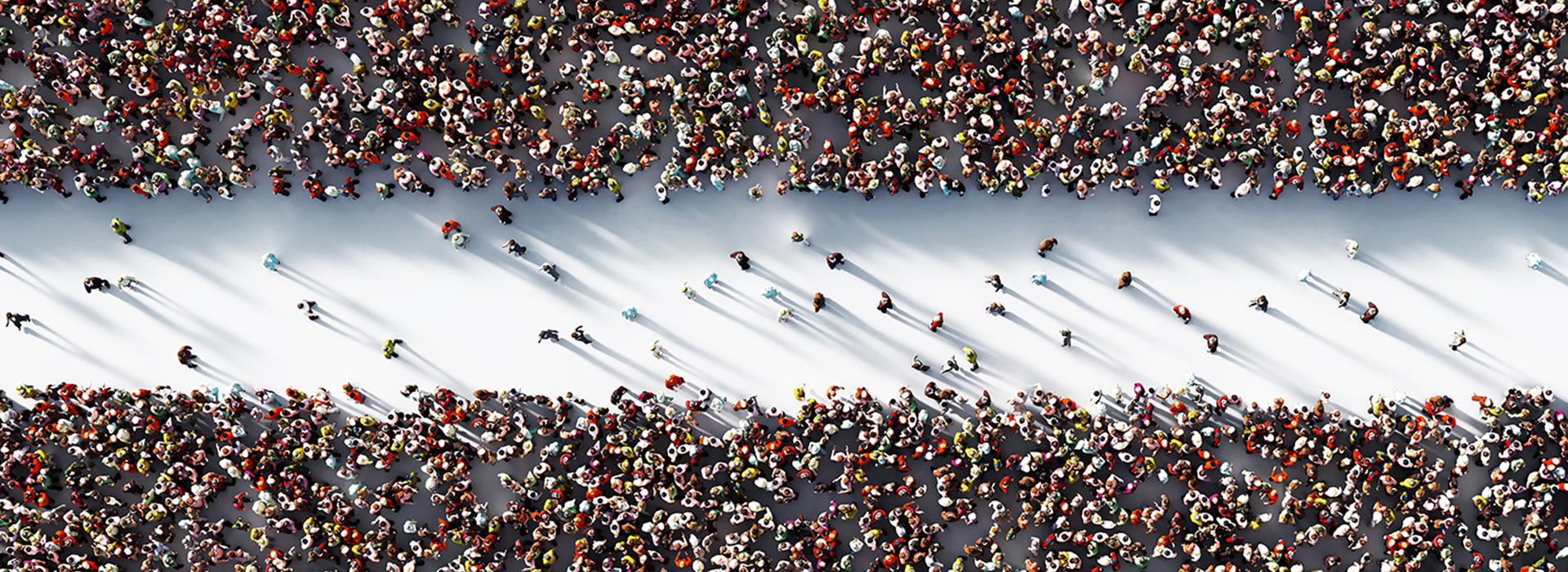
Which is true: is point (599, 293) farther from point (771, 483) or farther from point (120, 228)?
point (120, 228)

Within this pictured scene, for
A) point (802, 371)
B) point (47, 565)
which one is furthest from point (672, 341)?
point (47, 565)

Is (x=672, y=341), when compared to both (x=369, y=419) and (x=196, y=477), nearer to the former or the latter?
(x=369, y=419)

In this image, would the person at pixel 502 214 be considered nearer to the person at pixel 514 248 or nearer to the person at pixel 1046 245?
the person at pixel 514 248

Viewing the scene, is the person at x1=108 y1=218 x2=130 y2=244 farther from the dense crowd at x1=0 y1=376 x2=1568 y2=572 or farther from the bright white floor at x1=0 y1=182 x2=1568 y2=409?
the dense crowd at x1=0 y1=376 x2=1568 y2=572

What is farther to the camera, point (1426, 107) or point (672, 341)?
point (672, 341)

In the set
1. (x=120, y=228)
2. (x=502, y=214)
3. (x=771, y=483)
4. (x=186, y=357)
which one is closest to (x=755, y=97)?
(x=502, y=214)

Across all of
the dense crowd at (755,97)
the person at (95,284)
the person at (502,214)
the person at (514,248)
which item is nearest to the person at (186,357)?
the person at (95,284)
